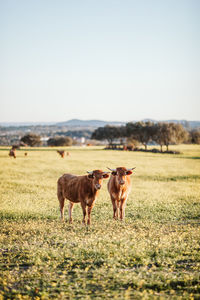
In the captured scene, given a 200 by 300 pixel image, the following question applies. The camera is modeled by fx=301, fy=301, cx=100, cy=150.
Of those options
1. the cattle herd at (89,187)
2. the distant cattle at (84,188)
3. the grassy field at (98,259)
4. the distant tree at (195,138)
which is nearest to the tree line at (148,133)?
the distant tree at (195,138)

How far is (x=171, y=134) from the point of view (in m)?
94.2

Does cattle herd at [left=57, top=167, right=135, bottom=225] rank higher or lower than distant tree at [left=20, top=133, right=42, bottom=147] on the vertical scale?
lower

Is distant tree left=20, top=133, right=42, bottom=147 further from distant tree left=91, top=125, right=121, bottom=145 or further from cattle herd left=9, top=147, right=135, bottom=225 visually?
cattle herd left=9, top=147, right=135, bottom=225

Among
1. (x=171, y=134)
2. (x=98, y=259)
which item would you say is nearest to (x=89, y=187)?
(x=98, y=259)

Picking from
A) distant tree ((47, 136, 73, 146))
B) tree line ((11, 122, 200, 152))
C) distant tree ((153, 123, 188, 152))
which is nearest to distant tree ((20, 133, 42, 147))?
tree line ((11, 122, 200, 152))

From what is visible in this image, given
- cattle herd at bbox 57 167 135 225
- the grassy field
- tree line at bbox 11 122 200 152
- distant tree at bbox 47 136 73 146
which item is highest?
tree line at bbox 11 122 200 152

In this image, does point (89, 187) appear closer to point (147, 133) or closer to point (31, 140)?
point (147, 133)

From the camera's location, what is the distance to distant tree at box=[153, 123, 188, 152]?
3718 inches

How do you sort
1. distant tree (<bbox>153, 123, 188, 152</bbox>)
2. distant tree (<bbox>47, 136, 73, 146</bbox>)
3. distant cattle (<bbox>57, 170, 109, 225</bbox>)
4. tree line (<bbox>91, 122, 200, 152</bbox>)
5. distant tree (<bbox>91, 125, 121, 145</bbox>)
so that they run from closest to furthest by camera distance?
1. distant cattle (<bbox>57, 170, 109, 225</bbox>)
2. distant tree (<bbox>153, 123, 188, 152</bbox>)
3. tree line (<bbox>91, 122, 200, 152</bbox>)
4. distant tree (<bbox>91, 125, 121, 145</bbox>)
5. distant tree (<bbox>47, 136, 73, 146</bbox>)

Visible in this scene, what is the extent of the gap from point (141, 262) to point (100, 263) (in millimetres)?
1285

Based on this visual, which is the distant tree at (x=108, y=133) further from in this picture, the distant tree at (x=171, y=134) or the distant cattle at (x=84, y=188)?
the distant cattle at (x=84, y=188)

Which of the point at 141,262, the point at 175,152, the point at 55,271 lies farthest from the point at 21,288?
the point at 175,152

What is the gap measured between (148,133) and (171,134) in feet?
32.7

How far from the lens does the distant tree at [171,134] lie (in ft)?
310
